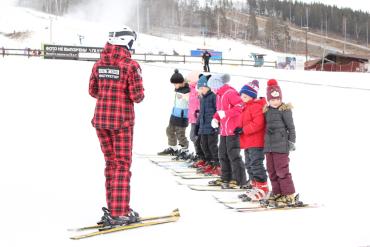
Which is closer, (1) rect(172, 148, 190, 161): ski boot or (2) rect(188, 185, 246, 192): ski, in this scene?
(2) rect(188, 185, 246, 192): ski

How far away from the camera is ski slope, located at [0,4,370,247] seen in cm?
481

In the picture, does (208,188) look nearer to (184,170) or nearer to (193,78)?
(184,170)

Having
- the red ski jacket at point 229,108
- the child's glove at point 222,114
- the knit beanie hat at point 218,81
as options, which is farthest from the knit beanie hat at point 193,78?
the child's glove at point 222,114

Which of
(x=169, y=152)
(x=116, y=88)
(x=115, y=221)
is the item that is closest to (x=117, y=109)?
(x=116, y=88)

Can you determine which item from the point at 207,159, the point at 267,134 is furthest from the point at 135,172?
the point at 267,134

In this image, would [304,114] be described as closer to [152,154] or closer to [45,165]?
[152,154]

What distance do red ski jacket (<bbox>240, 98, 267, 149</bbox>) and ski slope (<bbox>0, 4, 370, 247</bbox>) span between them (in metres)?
0.87

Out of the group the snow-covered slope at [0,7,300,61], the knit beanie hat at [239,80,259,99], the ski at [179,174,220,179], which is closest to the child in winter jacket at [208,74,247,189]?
the knit beanie hat at [239,80,259,99]

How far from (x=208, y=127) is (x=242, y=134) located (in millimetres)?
1337

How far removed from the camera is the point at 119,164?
501 centimetres

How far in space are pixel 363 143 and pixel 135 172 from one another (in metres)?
4.92

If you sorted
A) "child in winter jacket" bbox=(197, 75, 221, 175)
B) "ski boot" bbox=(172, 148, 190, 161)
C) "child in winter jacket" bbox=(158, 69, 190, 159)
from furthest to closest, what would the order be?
"ski boot" bbox=(172, 148, 190, 161) → "child in winter jacket" bbox=(158, 69, 190, 159) → "child in winter jacket" bbox=(197, 75, 221, 175)

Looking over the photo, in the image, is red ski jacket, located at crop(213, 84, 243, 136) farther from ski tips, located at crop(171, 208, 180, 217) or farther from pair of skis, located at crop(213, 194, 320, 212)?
ski tips, located at crop(171, 208, 180, 217)

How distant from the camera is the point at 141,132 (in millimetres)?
12609
